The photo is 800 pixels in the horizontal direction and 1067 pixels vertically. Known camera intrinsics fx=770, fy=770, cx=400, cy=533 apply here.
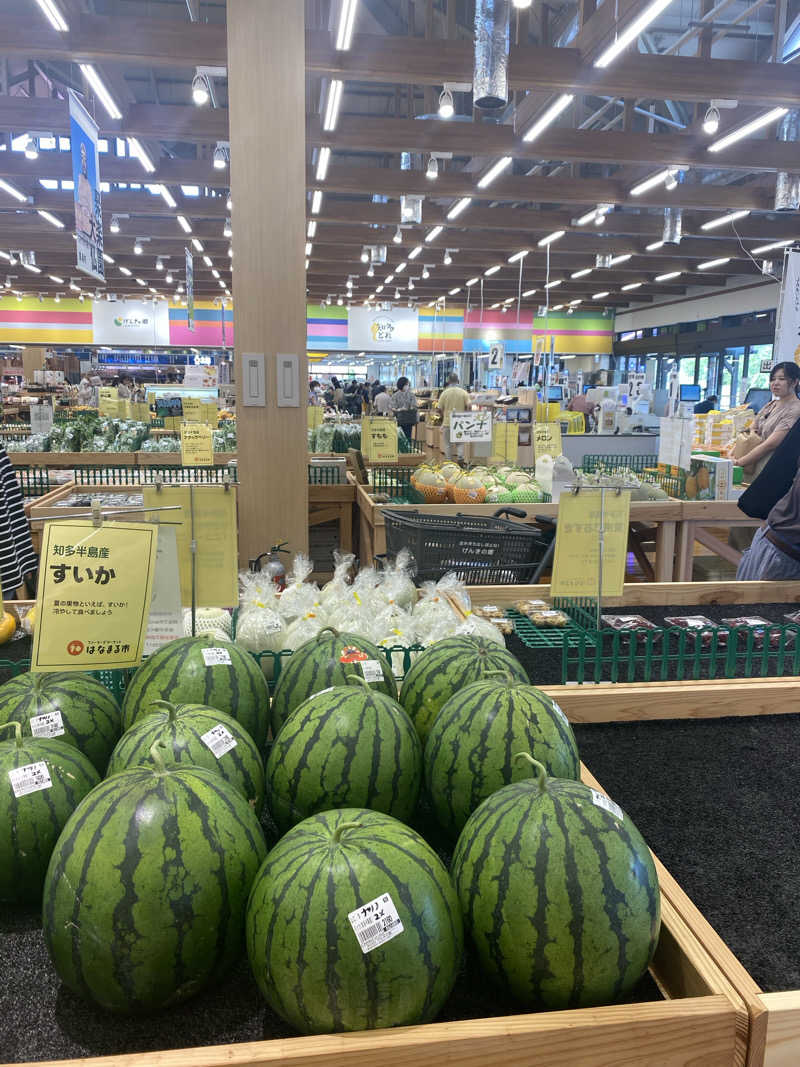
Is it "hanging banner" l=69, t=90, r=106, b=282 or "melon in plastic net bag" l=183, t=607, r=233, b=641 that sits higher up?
"hanging banner" l=69, t=90, r=106, b=282

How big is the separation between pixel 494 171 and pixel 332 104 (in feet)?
8.64

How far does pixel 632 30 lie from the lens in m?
5.19

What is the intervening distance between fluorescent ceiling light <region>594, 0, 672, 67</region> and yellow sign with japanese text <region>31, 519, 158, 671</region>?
5.12m

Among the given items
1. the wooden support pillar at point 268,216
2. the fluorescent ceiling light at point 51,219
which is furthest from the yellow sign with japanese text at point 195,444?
the fluorescent ceiling light at point 51,219

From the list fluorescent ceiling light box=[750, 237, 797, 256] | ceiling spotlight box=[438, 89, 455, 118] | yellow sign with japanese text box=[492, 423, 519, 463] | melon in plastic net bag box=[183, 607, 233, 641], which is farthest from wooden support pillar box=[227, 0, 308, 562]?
fluorescent ceiling light box=[750, 237, 797, 256]

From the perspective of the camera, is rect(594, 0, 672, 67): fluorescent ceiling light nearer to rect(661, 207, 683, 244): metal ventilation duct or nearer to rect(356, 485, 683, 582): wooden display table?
rect(356, 485, 683, 582): wooden display table

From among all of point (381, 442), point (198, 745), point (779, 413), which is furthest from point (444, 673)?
point (779, 413)

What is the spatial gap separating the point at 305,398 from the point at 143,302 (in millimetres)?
23256

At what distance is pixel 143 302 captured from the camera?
24.9 m

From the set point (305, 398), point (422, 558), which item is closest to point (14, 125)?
point (305, 398)

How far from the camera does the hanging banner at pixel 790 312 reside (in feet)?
17.9

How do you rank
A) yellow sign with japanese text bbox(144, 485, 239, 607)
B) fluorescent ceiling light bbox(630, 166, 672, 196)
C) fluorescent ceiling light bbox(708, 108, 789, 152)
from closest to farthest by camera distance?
1. yellow sign with japanese text bbox(144, 485, 239, 607)
2. fluorescent ceiling light bbox(708, 108, 789, 152)
3. fluorescent ceiling light bbox(630, 166, 672, 196)

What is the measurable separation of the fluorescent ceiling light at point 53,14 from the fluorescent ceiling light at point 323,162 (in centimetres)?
305

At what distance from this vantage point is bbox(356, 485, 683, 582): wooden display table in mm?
4582
